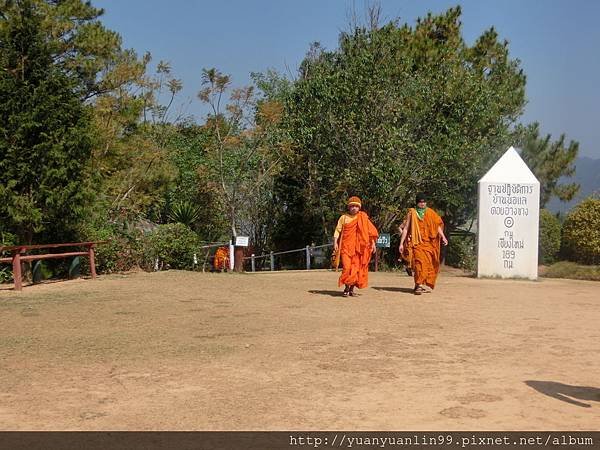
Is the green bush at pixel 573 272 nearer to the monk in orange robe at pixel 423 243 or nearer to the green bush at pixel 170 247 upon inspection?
the monk in orange robe at pixel 423 243

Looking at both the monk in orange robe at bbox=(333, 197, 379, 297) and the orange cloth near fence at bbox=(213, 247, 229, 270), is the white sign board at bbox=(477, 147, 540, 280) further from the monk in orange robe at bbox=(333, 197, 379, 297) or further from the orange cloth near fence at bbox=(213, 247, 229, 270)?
the orange cloth near fence at bbox=(213, 247, 229, 270)

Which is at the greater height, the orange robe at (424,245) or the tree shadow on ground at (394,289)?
the orange robe at (424,245)

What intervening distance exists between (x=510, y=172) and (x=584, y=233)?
619 centimetres

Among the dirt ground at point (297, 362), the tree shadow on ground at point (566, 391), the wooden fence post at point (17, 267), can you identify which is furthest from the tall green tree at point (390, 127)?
the tree shadow on ground at point (566, 391)

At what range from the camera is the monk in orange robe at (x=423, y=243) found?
1218 cm

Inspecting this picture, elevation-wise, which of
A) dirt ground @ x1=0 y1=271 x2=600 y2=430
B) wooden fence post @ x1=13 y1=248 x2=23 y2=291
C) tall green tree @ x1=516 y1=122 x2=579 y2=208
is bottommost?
dirt ground @ x1=0 y1=271 x2=600 y2=430

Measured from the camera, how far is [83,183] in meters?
14.4

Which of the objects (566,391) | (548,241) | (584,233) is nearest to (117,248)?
(566,391)

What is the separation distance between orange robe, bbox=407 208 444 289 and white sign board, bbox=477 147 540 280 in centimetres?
355

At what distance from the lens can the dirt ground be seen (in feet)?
16.3

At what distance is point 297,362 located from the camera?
21.9 feet

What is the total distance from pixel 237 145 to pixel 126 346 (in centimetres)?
1554

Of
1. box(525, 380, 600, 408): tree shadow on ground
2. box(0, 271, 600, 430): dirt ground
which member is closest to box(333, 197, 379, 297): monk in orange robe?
box(0, 271, 600, 430): dirt ground

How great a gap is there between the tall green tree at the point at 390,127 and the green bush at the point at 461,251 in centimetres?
150
